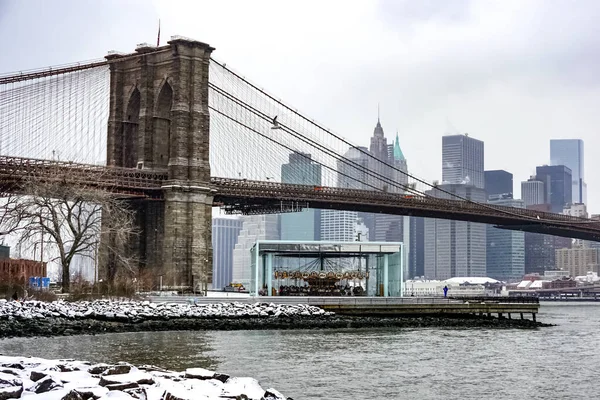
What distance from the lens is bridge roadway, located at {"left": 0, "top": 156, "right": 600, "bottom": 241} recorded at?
61.8 meters

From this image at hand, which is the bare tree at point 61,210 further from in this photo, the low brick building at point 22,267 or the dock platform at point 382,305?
the dock platform at point 382,305

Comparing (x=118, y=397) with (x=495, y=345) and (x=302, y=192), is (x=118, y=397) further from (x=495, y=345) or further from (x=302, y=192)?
(x=302, y=192)

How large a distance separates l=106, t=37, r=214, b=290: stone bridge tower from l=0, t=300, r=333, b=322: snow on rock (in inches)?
613

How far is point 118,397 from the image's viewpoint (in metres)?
15.7

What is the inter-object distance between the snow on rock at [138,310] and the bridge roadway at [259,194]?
12623 millimetres

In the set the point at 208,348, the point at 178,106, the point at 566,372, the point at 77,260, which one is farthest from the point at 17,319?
the point at 77,260

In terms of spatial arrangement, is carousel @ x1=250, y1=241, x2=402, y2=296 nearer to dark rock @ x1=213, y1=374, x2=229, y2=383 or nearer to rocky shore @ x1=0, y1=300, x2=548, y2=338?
rocky shore @ x1=0, y1=300, x2=548, y2=338

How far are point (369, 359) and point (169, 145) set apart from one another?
43380mm

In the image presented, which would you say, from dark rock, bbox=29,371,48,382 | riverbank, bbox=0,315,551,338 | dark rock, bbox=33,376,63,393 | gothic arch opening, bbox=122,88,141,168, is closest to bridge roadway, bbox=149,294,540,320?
riverbank, bbox=0,315,551,338

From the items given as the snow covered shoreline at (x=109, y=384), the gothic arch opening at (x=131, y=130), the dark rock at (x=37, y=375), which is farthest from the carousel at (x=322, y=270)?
the dark rock at (x=37, y=375)

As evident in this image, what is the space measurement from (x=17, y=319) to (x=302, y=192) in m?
39.6

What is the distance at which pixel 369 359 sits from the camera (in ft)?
108

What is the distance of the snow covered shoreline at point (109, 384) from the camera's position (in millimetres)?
15984

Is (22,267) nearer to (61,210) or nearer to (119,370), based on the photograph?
(61,210)
